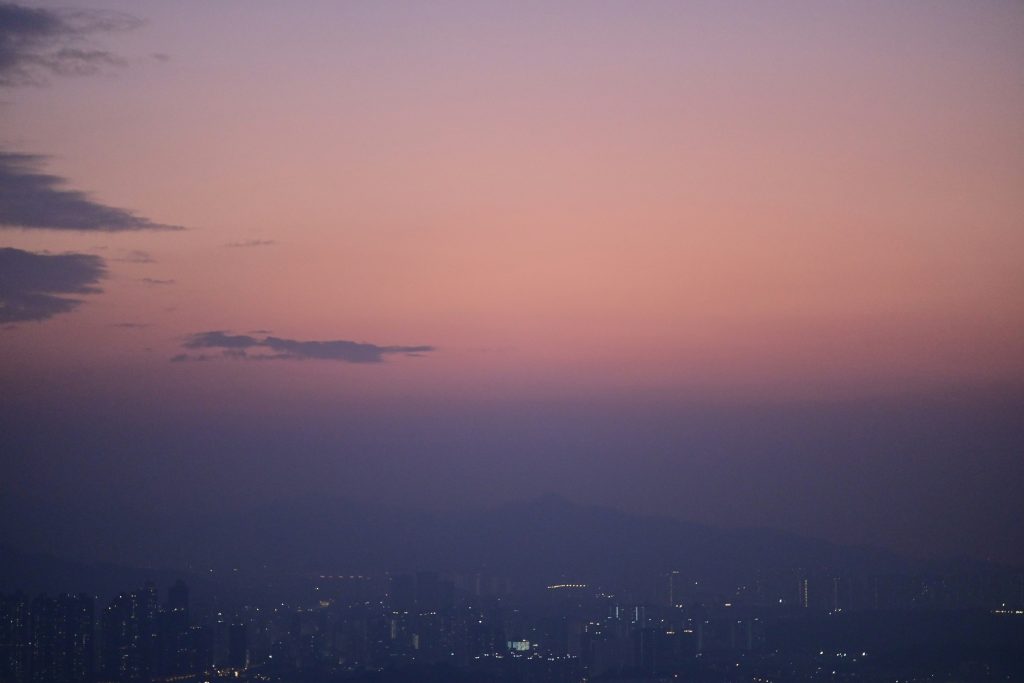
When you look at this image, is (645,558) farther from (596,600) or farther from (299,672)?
(299,672)

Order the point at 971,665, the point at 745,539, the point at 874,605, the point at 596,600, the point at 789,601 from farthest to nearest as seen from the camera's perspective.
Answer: the point at 745,539
the point at 596,600
the point at 789,601
the point at 874,605
the point at 971,665

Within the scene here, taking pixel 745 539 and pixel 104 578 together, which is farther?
pixel 745 539

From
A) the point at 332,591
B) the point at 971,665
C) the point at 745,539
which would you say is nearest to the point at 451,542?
the point at 332,591

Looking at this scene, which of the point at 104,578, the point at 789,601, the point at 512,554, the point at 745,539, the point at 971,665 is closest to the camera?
the point at 971,665

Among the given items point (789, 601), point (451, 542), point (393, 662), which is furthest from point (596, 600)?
point (393, 662)

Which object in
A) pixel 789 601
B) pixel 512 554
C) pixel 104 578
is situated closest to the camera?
pixel 104 578

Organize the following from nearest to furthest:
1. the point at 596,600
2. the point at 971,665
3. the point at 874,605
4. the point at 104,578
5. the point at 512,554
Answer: the point at 971,665
the point at 874,605
the point at 104,578
the point at 596,600
the point at 512,554

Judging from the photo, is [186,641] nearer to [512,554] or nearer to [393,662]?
[393,662]

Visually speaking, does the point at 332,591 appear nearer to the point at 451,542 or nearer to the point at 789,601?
the point at 451,542

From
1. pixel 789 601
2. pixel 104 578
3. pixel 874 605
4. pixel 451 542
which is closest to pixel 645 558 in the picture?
pixel 451 542

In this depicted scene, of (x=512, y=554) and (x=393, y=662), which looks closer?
(x=393, y=662)
